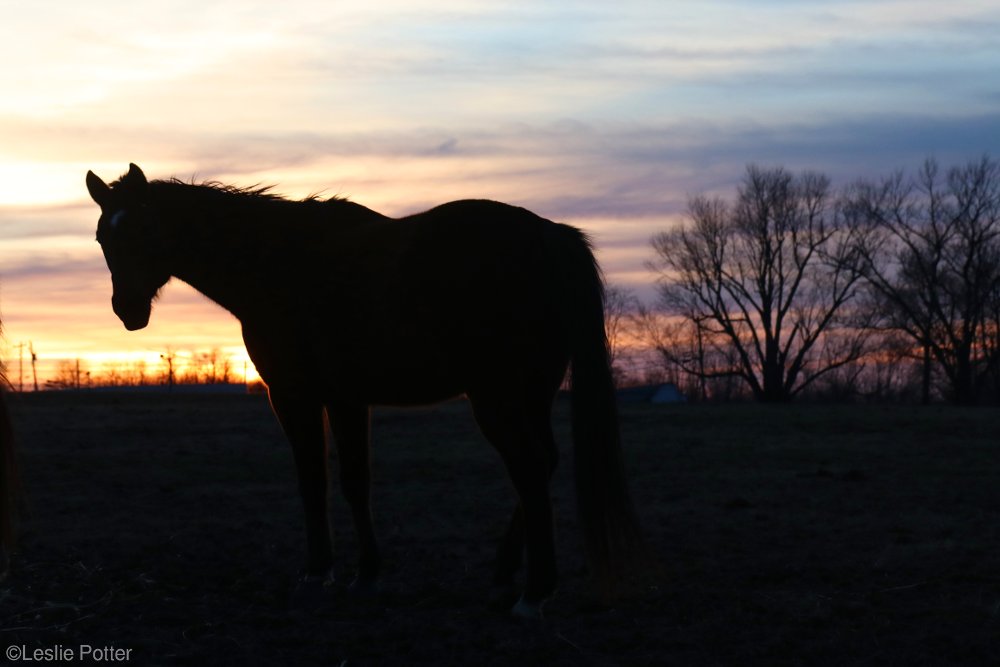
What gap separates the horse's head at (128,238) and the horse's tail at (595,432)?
100 inches

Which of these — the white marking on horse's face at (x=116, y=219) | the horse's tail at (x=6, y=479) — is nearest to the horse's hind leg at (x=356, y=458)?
the white marking on horse's face at (x=116, y=219)

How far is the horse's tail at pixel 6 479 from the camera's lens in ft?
14.2

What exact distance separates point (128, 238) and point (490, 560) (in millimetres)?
2976

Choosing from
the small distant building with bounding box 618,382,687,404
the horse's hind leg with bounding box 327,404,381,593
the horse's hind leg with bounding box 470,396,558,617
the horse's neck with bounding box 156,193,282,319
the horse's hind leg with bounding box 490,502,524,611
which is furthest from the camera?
the small distant building with bounding box 618,382,687,404

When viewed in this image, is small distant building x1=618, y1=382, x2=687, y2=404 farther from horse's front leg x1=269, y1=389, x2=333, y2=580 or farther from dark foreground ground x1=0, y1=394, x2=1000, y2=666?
horse's front leg x1=269, y1=389, x2=333, y2=580

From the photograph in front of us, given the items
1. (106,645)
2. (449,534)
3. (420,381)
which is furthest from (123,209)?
(449,534)

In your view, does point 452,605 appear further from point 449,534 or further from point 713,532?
point 713,532

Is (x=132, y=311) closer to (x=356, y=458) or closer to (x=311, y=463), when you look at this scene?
(x=311, y=463)

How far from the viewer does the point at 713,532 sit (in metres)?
7.84

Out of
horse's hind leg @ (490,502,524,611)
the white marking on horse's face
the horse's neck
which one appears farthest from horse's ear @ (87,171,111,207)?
horse's hind leg @ (490,502,524,611)

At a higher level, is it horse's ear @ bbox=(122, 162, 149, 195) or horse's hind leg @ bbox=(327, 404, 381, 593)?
horse's ear @ bbox=(122, 162, 149, 195)

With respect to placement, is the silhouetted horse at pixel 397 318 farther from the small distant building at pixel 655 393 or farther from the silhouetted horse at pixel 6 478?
the small distant building at pixel 655 393

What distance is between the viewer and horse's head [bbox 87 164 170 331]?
639 centimetres

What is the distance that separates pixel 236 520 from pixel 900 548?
4.88 metres
